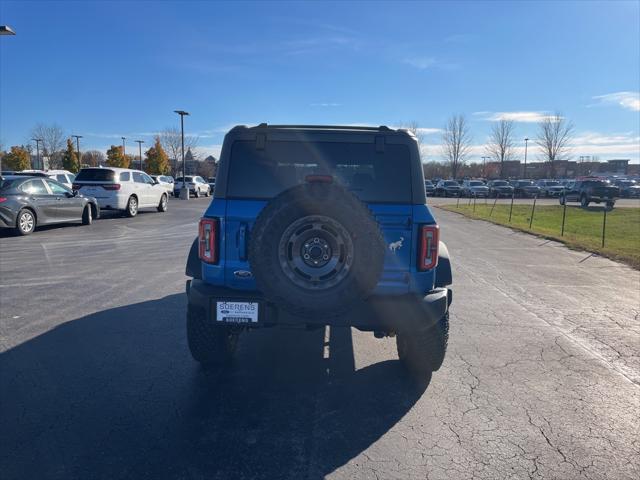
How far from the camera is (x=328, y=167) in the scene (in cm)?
402

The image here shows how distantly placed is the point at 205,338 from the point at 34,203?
11.2 metres

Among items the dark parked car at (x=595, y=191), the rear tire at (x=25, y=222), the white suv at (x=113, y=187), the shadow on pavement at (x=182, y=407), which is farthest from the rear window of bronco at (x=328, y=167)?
the dark parked car at (x=595, y=191)

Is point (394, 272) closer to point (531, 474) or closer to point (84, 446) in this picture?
point (531, 474)

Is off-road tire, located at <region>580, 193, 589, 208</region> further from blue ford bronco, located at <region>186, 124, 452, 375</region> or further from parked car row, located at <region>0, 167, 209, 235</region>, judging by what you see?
blue ford bronco, located at <region>186, 124, 452, 375</region>

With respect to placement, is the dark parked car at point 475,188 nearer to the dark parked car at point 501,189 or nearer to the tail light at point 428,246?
the dark parked car at point 501,189

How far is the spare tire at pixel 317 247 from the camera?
3.34m

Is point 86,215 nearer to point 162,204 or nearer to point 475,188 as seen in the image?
point 162,204

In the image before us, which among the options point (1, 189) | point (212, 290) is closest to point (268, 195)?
point (212, 290)

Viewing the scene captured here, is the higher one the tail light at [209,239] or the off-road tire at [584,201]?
the tail light at [209,239]

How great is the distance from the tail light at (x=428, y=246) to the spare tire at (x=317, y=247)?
426 mm

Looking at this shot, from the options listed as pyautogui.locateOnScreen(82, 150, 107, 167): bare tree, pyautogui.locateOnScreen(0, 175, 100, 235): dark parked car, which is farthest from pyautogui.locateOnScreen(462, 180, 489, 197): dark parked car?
pyautogui.locateOnScreen(82, 150, 107, 167): bare tree

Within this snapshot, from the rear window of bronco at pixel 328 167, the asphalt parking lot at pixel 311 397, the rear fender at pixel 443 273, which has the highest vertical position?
the rear window of bronco at pixel 328 167

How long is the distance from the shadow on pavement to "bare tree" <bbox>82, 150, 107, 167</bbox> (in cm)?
8781

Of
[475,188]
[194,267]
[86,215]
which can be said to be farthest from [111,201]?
[475,188]
